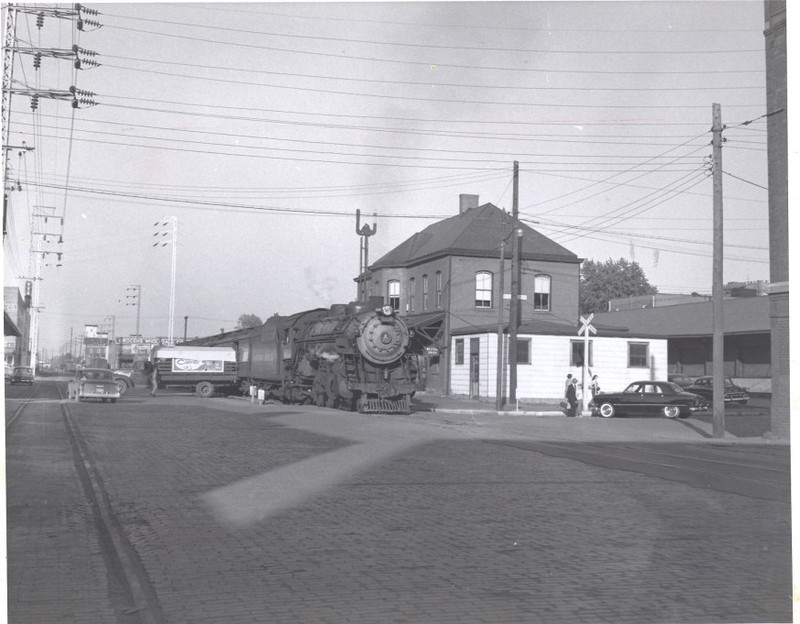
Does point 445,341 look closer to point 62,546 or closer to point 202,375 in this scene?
point 202,375

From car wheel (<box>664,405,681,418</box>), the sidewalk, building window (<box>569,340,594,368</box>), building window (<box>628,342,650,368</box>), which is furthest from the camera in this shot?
building window (<box>628,342,650,368</box>)

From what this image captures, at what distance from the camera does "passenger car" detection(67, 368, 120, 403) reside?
3438 centimetres

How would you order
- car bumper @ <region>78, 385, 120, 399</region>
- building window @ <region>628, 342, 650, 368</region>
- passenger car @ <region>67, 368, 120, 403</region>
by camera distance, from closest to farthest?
car bumper @ <region>78, 385, 120, 399</region>, passenger car @ <region>67, 368, 120, 403</region>, building window @ <region>628, 342, 650, 368</region>

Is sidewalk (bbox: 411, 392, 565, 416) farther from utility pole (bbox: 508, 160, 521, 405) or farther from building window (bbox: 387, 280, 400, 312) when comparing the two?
building window (bbox: 387, 280, 400, 312)

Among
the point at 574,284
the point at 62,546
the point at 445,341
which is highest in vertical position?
the point at 574,284

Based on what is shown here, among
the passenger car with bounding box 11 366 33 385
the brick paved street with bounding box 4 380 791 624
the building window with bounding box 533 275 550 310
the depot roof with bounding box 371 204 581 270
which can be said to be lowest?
the brick paved street with bounding box 4 380 791 624

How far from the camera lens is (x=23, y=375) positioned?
57.4 m

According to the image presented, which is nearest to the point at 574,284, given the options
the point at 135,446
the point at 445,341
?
the point at 445,341

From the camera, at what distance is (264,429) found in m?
21.4

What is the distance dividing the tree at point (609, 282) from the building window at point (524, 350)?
54.7 m

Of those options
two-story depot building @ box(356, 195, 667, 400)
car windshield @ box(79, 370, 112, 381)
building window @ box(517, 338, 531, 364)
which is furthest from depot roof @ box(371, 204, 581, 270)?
car windshield @ box(79, 370, 112, 381)

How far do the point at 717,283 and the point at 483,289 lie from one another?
25332 millimetres

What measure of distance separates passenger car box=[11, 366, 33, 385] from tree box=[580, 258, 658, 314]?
58186mm

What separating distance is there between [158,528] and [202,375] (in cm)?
3771
